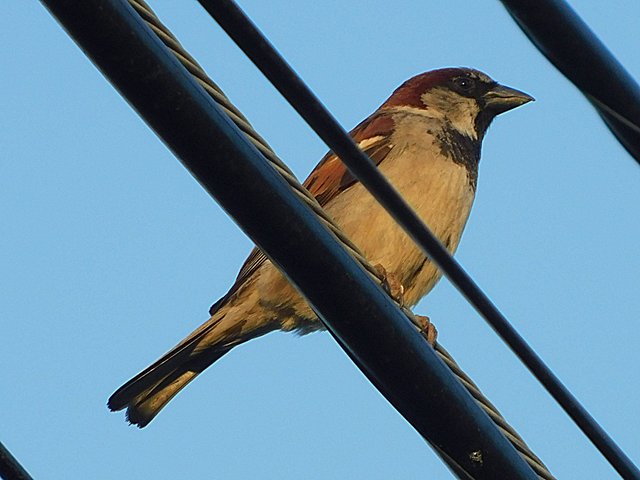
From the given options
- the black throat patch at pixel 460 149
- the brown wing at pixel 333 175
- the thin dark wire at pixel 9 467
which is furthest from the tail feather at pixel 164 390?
the thin dark wire at pixel 9 467

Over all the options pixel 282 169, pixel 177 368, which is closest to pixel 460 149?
pixel 177 368

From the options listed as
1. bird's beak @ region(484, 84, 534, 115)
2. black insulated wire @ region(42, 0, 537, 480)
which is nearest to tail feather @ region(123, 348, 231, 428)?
bird's beak @ region(484, 84, 534, 115)

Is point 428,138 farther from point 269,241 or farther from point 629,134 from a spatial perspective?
point 269,241

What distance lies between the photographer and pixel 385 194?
1.88 meters

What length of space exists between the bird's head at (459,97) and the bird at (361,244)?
1.29 ft

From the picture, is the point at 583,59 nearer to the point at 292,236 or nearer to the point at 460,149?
the point at 292,236

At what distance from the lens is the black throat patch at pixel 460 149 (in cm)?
513

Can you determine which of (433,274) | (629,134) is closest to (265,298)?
(433,274)

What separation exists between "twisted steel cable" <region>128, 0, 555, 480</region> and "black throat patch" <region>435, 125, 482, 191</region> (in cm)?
295

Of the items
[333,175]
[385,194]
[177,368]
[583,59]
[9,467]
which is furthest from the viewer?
[333,175]

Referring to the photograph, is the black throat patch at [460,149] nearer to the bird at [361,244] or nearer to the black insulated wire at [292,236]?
the bird at [361,244]

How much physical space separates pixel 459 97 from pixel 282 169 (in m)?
4.25

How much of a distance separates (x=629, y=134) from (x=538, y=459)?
0.69m

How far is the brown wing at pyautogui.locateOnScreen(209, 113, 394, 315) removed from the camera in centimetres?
507
